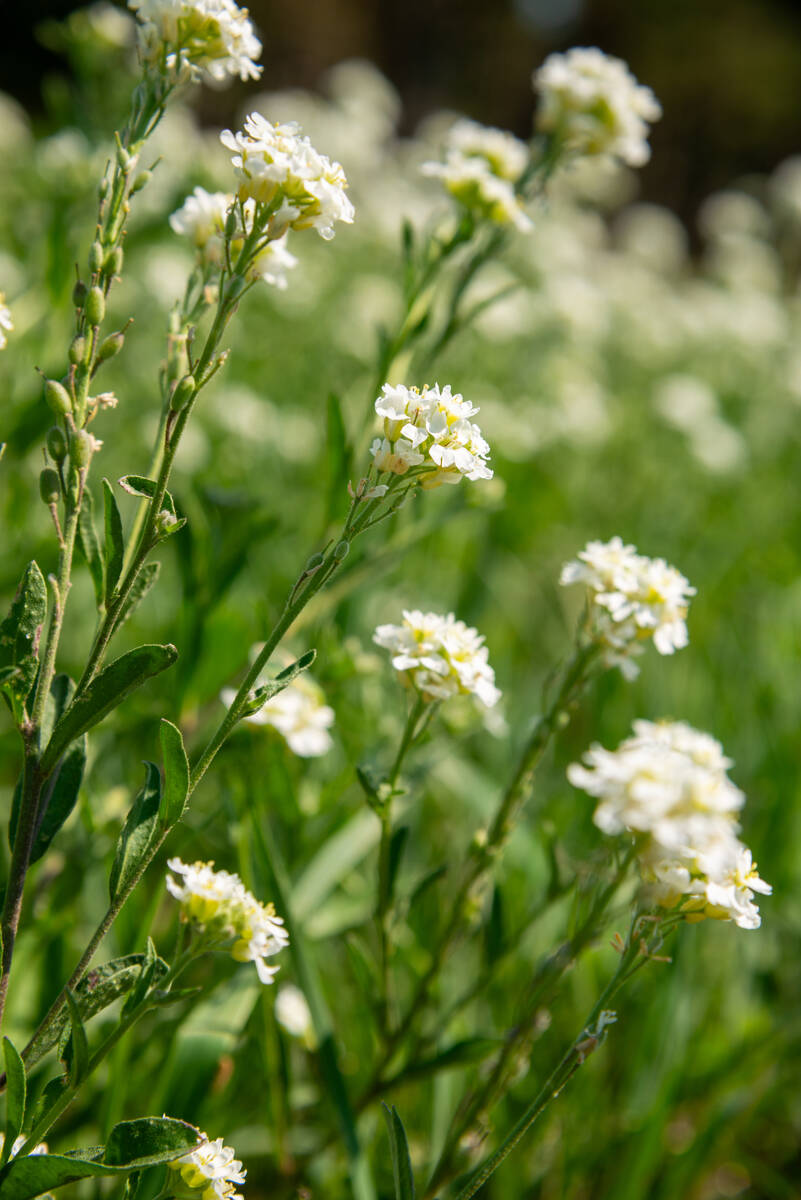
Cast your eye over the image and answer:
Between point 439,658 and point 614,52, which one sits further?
point 614,52

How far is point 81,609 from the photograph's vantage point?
6.69 ft

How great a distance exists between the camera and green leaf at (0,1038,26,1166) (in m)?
0.66

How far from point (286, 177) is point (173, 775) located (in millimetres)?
438

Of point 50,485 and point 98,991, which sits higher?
point 50,485

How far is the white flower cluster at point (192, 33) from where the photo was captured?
83 centimetres

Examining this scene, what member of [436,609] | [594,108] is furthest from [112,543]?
[436,609]

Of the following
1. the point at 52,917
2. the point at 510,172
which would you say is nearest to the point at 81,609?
the point at 52,917

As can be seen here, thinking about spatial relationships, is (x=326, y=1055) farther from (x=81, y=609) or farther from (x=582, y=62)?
(x=582, y=62)

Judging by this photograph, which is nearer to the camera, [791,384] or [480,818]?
[480,818]

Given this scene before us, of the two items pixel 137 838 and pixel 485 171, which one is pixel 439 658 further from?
pixel 485 171

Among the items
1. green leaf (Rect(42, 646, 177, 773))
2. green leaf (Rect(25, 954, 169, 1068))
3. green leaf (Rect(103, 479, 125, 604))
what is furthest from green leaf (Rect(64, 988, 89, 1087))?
green leaf (Rect(103, 479, 125, 604))

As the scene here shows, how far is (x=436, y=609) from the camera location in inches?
92.0

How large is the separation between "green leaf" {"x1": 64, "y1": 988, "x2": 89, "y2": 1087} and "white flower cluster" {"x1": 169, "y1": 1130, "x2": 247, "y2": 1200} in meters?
0.11

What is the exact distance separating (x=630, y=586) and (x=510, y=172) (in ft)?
2.83
